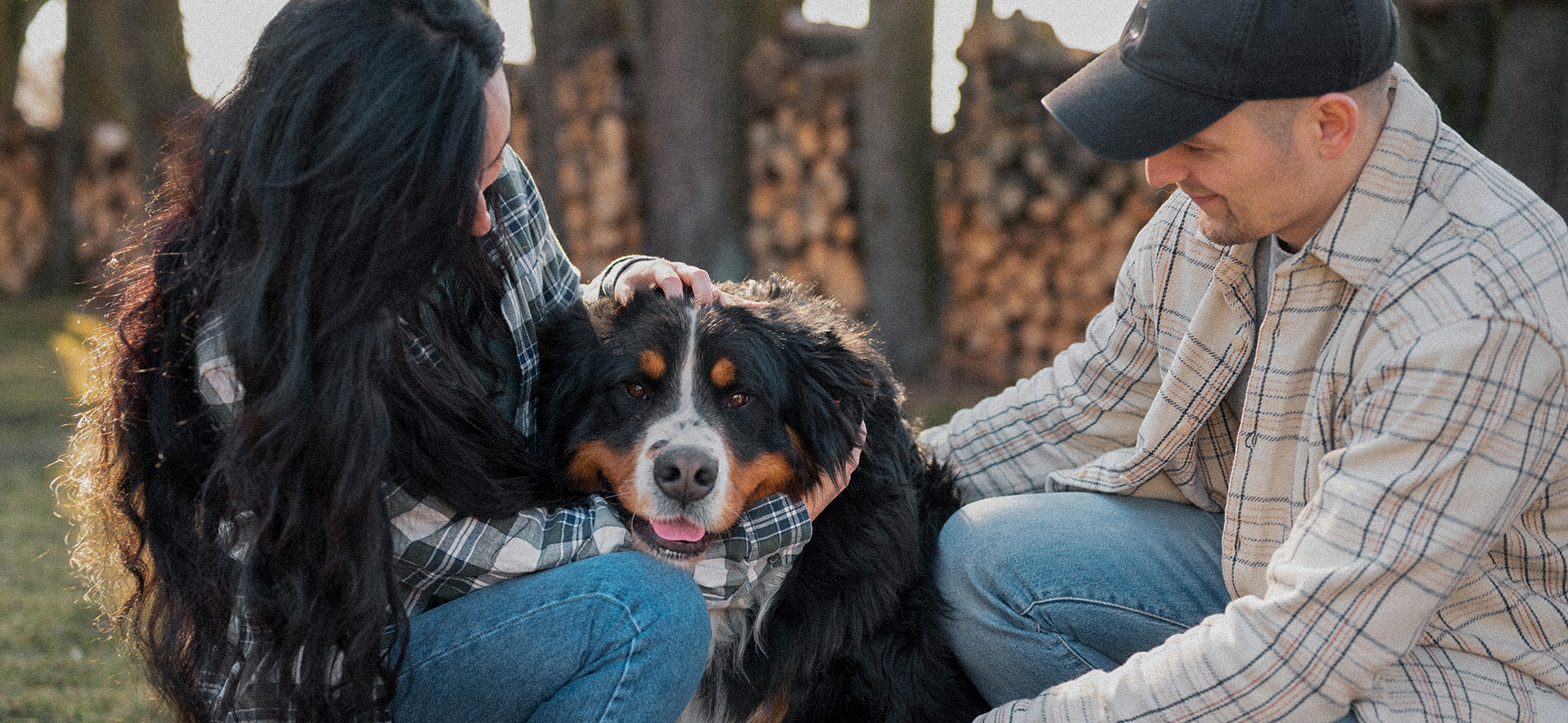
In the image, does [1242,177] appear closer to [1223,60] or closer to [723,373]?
[1223,60]

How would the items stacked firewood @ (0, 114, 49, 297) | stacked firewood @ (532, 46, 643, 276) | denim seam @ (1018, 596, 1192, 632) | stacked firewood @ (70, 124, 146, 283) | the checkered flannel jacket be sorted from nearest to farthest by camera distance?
the checkered flannel jacket, denim seam @ (1018, 596, 1192, 632), stacked firewood @ (532, 46, 643, 276), stacked firewood @ (70, 124, 146, 283), stacked firewood @ (0, 114, 49, 297)

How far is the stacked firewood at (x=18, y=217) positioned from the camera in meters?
10.2

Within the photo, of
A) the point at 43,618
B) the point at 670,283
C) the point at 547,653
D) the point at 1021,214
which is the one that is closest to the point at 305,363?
the point at 547,653

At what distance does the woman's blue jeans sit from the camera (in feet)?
5.98

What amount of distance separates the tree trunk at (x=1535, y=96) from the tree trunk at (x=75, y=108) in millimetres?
9842

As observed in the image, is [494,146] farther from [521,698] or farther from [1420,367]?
[1420,367]

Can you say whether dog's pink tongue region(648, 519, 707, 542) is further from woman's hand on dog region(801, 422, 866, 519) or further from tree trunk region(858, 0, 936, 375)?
tree trunk region(858, 0, 936, 375)

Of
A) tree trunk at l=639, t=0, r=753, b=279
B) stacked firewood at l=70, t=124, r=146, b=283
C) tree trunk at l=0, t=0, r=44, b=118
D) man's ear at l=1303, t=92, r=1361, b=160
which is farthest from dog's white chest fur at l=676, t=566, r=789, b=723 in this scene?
tree trunk at l=0, t=0, r=44, b=118

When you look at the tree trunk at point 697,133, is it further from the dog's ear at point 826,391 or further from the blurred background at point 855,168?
the dog's ear at point 826,391

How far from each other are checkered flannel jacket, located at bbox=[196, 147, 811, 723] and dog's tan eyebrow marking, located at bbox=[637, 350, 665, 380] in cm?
19

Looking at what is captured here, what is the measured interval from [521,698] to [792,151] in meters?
4.56

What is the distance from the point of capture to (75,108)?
9.93 m

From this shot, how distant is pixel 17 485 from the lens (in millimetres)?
4434

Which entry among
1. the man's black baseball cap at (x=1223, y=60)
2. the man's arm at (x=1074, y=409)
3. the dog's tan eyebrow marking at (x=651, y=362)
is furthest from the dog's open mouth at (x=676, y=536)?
the man's black baseball cap at (x=1223, y=60)
